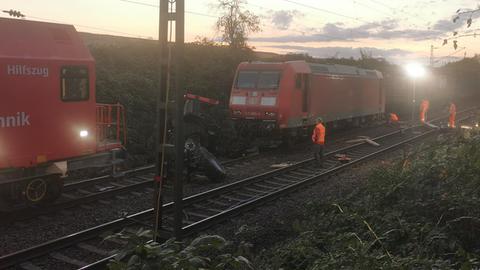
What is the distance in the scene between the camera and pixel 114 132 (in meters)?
15.4

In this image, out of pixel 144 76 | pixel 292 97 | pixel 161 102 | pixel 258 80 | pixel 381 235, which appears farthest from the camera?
pixel 144 76

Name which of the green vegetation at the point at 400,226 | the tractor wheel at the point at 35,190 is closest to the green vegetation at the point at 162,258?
the green vegetation at the point at 400,226

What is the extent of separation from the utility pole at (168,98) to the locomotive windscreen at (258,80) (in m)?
10.3

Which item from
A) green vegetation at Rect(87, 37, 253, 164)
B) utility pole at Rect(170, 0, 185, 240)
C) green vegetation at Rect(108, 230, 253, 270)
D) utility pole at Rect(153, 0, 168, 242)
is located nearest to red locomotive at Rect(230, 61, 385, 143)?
green vegetation at Rect(87, 37, 253, 164)

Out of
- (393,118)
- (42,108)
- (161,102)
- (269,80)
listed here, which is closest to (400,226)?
(161,102)

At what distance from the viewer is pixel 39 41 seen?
9297 mm

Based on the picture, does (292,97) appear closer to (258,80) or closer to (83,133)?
(258,80)

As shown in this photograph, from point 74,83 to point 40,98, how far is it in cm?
90

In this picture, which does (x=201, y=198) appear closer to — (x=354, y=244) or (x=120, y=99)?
(x=354, y=244)

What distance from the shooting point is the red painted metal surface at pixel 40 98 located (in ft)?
28.5

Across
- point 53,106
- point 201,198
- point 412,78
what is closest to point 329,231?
point 201,198

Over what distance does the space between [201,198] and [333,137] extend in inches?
506

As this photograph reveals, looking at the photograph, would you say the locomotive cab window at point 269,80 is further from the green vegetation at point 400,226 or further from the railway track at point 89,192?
the green vegetation at point 400,226

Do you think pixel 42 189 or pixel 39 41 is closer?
pixel 39 41
